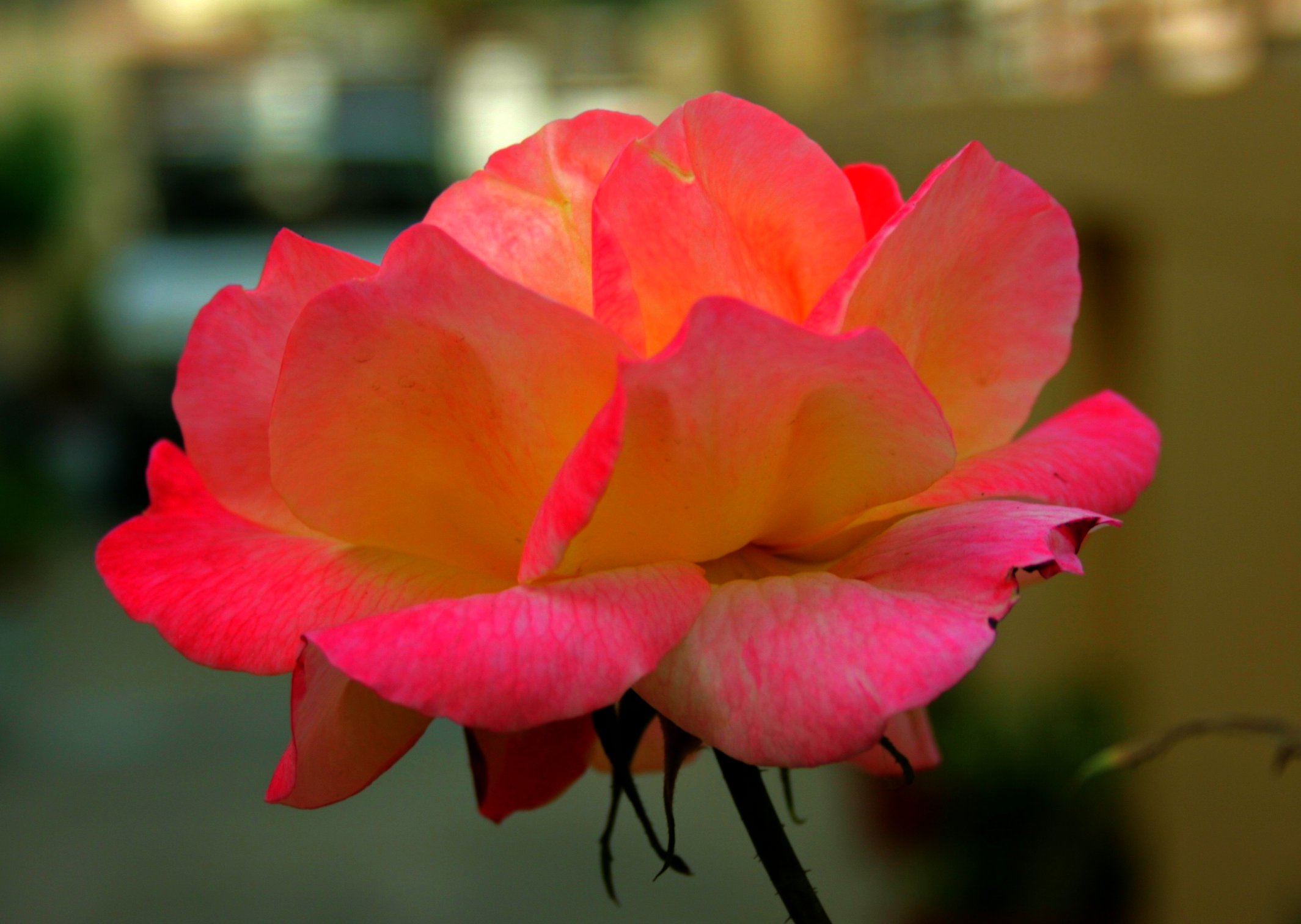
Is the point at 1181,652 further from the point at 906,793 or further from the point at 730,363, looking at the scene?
the point at 730,363

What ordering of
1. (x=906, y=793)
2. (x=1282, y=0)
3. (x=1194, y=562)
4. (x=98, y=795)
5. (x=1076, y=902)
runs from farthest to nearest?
(x=98, y=795) → (x=906, y=793) → (x=1076, y=902) → (x=1194, y=562) → (x=1282, y=0)

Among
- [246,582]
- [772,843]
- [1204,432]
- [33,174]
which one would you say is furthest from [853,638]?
[33,174]

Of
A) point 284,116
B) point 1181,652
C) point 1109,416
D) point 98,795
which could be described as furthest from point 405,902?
point 284,116

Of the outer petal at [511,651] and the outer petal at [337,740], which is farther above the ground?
the outer petal at [511,651]

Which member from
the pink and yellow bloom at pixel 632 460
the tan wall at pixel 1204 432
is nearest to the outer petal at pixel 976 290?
the pink and yellow bloom at pixel 632 460

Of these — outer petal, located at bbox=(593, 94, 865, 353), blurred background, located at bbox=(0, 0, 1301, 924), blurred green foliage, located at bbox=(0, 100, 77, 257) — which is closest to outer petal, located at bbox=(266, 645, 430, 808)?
outer petal, located at bbox=(593, 94, 865, 353)

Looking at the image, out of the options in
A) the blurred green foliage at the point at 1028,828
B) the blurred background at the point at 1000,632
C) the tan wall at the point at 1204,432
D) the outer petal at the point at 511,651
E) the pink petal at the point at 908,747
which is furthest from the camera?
the blurred green foliage at the point at 1028,828

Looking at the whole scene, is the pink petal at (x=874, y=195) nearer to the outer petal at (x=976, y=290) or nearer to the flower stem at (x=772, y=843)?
the outer petal at (x=976, y=290)

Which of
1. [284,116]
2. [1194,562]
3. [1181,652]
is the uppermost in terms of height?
[284,116]
